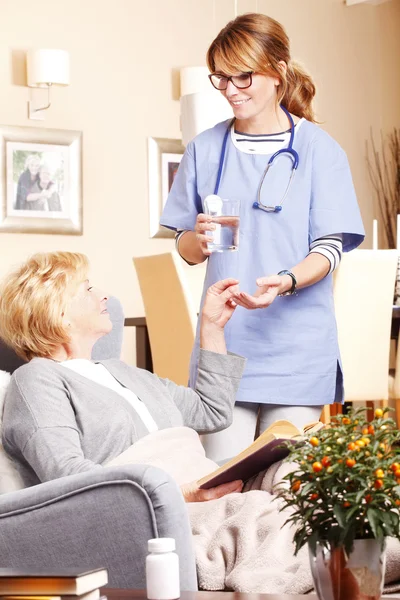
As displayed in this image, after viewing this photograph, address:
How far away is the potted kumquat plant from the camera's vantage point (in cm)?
102

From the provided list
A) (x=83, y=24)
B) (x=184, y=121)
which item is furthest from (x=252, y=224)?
(x=83, y=24)

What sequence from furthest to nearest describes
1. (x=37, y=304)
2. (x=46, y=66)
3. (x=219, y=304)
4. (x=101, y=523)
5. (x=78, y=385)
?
(x=46, y=66)
(x=219, y=304)
(x=37, y=304)
(x=78, y=385)
(x=101, y=523)

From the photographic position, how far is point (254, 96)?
7.08ft

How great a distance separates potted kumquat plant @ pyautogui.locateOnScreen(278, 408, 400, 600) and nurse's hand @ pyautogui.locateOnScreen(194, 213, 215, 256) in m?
1.10

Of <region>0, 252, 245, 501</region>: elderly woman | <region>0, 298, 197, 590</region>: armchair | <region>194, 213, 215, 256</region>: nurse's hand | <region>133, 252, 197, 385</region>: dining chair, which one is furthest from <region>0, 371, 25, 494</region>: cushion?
<region>133, 252, 197, 385</region>: dining chair

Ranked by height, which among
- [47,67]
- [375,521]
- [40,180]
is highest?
[47,67]

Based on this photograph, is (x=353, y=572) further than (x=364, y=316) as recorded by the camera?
No

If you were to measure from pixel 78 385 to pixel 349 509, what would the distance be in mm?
938

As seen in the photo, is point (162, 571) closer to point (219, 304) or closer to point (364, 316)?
point (219, 304)

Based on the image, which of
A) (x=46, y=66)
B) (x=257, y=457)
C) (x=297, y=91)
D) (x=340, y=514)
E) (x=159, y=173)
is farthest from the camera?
(x=159, y=173)

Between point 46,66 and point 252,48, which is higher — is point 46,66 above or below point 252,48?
above

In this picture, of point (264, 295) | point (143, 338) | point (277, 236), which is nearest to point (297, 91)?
point (277, 236)

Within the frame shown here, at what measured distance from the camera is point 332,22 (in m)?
6.91

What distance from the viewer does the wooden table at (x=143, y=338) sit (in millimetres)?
4562
